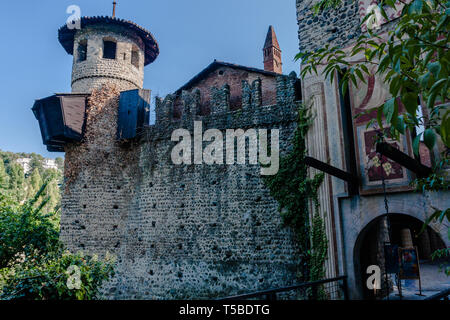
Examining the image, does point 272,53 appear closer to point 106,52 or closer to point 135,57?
point 135,57

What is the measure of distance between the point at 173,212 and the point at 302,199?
157 inches

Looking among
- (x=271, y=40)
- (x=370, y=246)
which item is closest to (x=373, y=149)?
(x=370, y=246)

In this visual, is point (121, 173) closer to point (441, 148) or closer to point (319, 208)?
point (319, 208)

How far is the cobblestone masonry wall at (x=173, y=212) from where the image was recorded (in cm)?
852

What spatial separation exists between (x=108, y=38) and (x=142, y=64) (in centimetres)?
161

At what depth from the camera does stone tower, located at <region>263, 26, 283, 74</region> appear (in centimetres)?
1861

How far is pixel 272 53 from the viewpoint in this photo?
745 inches

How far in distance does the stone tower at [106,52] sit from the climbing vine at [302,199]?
7190 mm

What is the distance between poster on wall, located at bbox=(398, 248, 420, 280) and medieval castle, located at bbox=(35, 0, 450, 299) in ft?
2.18

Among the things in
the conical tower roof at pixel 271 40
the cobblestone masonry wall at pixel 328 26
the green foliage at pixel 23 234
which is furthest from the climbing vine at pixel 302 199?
the conical tower roof at pixel 271 40

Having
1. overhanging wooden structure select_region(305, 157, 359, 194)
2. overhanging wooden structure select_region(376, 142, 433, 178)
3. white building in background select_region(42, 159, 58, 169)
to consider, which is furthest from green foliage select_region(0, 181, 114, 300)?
white building in background select_region(42, 159, 58, 169)

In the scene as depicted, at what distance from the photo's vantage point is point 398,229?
1686 cm

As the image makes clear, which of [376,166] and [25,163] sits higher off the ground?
[25,163]
